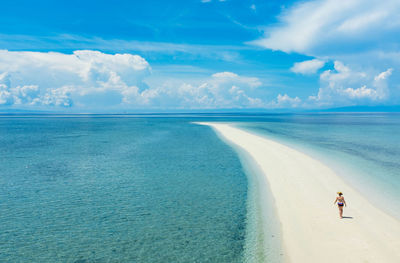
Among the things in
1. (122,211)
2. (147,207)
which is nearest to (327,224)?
(147,207)

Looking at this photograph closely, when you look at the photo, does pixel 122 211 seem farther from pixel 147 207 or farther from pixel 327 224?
pixel 327 224

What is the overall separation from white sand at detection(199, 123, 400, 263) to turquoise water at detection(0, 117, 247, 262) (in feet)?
10.7

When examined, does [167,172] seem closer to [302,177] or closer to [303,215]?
[302,177]

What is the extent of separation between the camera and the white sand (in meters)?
14.3

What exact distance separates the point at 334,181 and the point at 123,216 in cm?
2139

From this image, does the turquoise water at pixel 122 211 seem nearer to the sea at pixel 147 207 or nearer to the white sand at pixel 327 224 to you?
the sea at pixel 147 207

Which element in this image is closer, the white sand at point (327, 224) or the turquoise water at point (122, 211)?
the white sand at point (327, 224)

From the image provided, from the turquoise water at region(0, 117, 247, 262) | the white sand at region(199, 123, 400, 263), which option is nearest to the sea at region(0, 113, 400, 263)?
the turquoise water at region(0, 117, 247, 262)

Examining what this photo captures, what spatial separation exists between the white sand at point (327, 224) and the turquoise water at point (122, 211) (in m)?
3.25

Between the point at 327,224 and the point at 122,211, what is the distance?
48.9ft

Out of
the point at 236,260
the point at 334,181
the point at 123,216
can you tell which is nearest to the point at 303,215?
the point at 236,260

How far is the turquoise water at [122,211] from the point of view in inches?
601

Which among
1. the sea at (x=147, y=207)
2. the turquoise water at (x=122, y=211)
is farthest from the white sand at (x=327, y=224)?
the turquoise water at (x=122, y=211)

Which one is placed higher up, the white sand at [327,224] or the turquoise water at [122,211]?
the white sand at [327,224]
